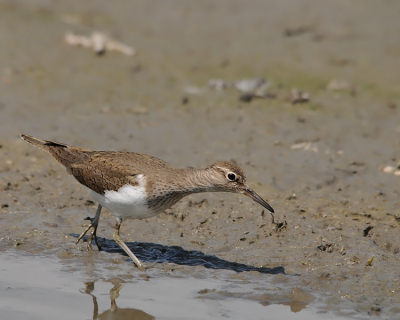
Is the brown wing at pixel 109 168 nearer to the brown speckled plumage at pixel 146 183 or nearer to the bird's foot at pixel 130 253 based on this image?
the brown speckled plumage at pixel 146 183

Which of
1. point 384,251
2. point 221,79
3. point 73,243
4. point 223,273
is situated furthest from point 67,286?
point 221,79

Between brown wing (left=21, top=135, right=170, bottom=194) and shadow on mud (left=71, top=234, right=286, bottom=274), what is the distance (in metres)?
1.00

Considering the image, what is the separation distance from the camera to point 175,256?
846 centimetres

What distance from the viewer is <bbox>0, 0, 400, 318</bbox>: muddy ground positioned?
829 centimetres

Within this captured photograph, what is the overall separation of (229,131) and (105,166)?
4.29 meters

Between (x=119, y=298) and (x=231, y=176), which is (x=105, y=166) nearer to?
(x=231, y=176)

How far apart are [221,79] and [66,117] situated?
369 centimetres

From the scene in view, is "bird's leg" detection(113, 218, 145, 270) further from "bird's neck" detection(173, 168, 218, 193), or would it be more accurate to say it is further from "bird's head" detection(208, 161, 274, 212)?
"bird's head" detection(208, 161, 274, 212)

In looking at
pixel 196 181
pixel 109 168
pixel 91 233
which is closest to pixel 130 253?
pixel 91 233

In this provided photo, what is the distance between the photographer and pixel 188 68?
14609 millimetres

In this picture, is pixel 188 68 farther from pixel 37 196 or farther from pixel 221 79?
pixel 37 196

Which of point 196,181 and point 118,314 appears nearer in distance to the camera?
point 118,314

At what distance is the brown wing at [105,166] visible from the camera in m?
8.15

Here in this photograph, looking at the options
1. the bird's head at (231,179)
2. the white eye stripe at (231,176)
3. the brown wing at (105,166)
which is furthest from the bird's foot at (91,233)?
the white eye stripe at (231,176)
